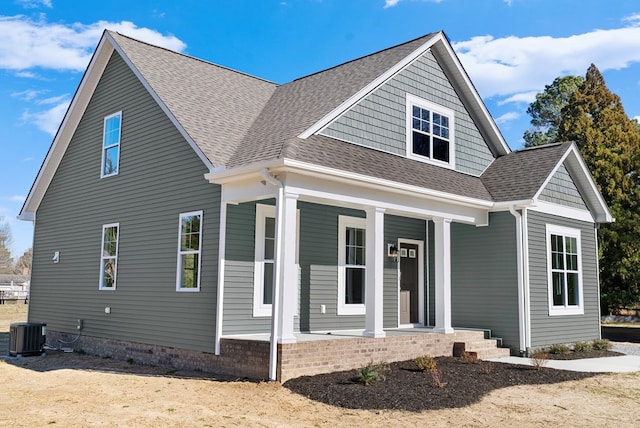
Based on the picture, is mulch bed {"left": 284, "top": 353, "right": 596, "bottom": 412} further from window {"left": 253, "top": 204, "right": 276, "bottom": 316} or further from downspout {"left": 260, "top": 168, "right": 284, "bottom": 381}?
window {"left": 253, "top": 204, "right": 276, "bottom": 316}

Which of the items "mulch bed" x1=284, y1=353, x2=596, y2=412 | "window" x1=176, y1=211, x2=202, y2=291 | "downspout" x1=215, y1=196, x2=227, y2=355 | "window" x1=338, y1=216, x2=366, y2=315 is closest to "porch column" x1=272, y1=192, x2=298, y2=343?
"mulch bed" x1=284, y1=353, x2=596, y2=412

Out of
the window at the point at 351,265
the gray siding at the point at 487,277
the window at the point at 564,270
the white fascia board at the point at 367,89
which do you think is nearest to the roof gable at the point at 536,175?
the gray siding at the point at 487,277

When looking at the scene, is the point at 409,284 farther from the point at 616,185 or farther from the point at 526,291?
the point at 616,185

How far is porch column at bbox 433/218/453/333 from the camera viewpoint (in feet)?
41.9

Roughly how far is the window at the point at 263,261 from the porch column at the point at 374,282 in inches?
76.0

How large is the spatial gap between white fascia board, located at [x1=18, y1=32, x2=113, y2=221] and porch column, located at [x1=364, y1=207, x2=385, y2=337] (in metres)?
8.62

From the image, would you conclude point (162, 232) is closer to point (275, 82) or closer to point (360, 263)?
point (360, 263)

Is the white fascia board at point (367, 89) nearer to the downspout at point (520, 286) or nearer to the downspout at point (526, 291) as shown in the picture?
the downspout at point (520, 286)

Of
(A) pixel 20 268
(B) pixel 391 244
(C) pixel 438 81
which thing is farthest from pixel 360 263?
(A) pixel 20 268

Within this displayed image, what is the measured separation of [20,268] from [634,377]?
282 feet

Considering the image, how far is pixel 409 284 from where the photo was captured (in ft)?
50.5

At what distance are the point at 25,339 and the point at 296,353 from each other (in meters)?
7.93

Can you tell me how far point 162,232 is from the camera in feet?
40.9

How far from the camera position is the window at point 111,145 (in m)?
14.4
